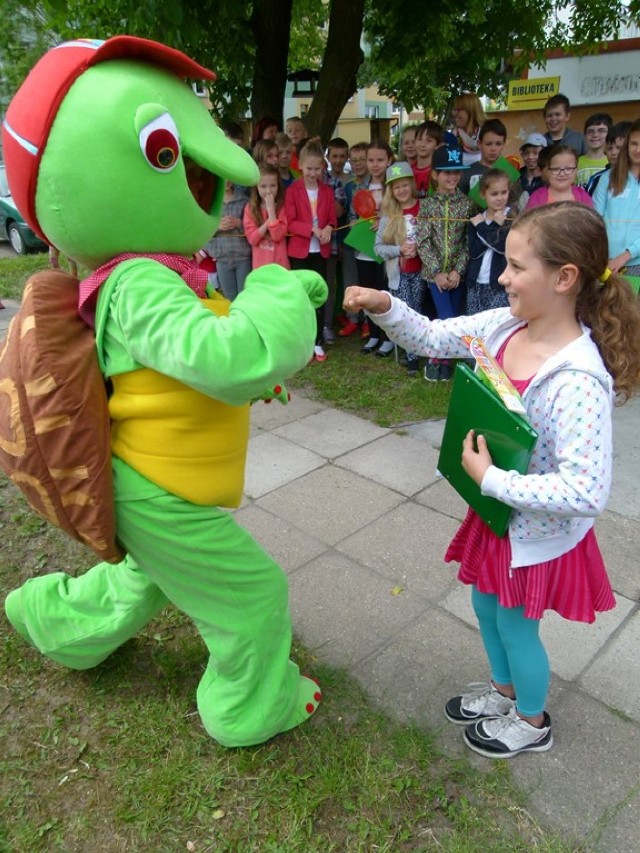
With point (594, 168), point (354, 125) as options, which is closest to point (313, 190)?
point (594, 168)

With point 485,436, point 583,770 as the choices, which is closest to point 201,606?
point 485,436

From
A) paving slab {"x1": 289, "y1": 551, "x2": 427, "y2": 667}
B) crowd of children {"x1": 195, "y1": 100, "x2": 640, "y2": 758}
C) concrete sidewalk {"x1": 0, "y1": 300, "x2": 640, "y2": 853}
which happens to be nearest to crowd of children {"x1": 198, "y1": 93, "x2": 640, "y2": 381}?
concrete sidewalk {"x1": 0, "y1": 300, "x2": 640, "y2": 853}

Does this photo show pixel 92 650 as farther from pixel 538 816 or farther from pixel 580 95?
pixel 580 95

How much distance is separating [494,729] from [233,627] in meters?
0.95

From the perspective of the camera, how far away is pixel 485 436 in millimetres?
1720

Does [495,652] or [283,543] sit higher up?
[495,652]

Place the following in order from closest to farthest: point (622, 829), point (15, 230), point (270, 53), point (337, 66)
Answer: point (622, 829), point (337, 66), point (270, 53), point (15, 230)

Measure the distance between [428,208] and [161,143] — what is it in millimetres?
4122

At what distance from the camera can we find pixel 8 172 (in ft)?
5.23

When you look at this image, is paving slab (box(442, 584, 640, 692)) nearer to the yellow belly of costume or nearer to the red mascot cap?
the yellow belly of costume

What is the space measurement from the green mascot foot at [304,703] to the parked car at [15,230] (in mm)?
11584

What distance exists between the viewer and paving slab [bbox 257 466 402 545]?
3.43 m

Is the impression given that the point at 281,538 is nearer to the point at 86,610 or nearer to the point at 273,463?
the point at 273,463

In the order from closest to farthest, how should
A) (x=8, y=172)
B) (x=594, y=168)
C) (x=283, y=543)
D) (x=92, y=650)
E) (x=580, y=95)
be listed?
(x=8, y=172), (x=92, y=650), (x=283, y=543), (x=594, y=168), (x=580, y=95)
